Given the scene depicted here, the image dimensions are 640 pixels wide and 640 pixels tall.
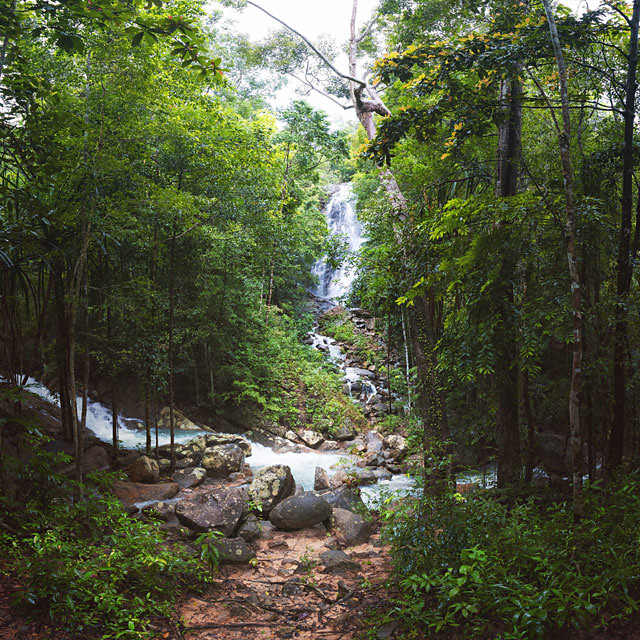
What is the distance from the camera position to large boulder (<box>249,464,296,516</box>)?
22.8ft

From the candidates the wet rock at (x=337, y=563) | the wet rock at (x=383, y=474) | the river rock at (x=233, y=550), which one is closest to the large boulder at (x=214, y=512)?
the river rock at (x=233, y=550)

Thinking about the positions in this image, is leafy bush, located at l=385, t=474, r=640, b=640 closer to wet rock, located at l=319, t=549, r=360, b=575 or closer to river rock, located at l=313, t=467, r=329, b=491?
wet rock, located at l=319, t=549, r=360, b=575

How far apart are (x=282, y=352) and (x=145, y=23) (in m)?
13.3

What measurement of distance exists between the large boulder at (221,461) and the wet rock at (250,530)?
9.96ft

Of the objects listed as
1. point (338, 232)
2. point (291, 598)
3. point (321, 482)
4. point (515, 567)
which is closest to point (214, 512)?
point (291, 598)

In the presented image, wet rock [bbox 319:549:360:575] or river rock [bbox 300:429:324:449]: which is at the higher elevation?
wet rock [bbox 319:549:360:575]

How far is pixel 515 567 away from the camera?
3355 millimetres

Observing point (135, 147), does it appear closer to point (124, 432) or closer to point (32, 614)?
point (32, 614)

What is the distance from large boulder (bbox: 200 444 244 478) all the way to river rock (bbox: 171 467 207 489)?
0.38 m

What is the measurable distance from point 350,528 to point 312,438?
6.75 metres

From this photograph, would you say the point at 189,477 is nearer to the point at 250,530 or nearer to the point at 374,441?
the point at 250,530

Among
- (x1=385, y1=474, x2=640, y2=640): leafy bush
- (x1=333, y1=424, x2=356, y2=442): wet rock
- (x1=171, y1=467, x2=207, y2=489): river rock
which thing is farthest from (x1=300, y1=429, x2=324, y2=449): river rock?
(x1=385, y1=474, x2=640, y2=640): leafy bush

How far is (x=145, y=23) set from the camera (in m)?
2.41

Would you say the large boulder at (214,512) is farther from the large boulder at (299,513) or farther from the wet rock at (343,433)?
the wet rock at (343,433)
